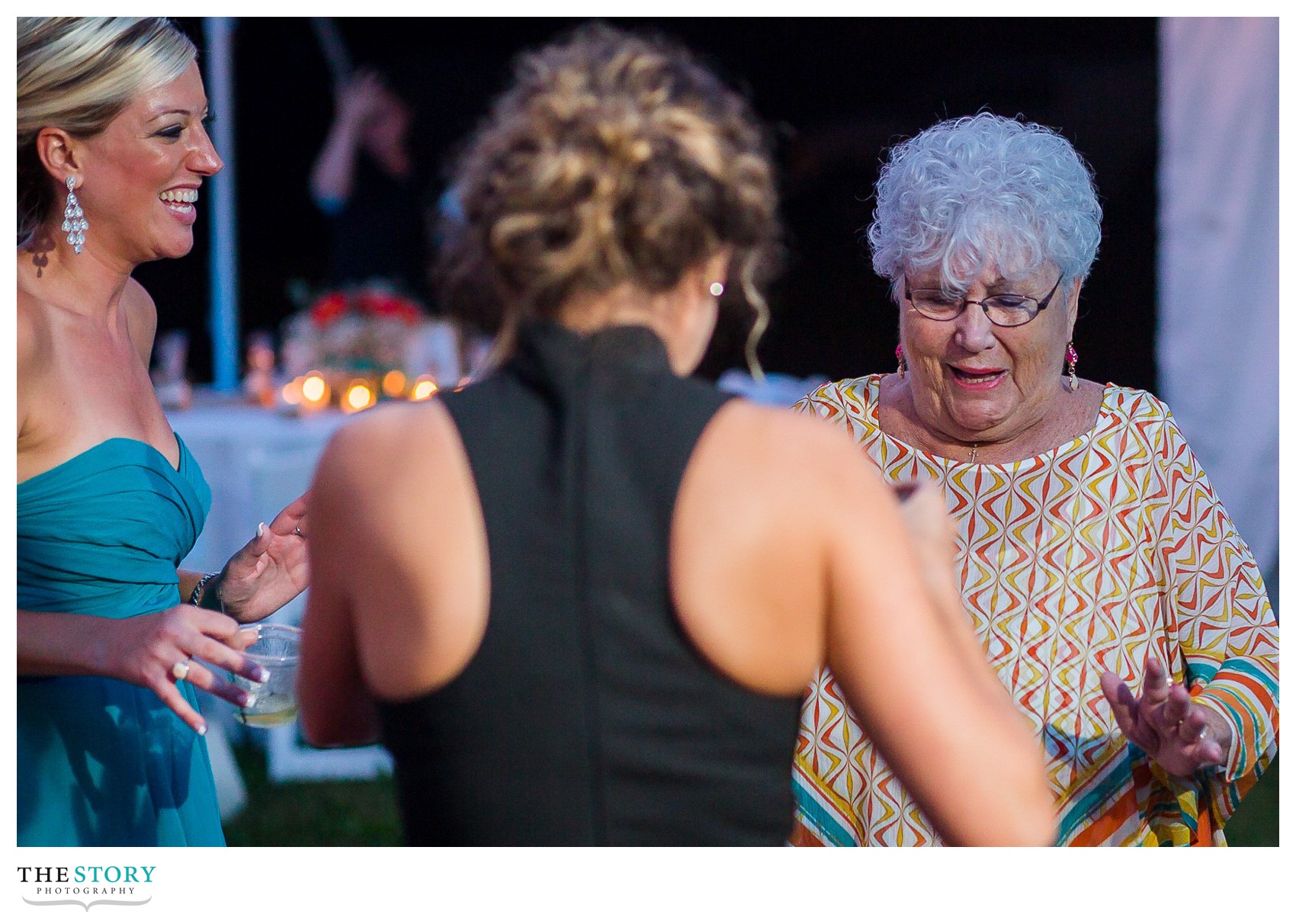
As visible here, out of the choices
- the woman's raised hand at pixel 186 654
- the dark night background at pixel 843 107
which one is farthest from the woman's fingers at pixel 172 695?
the dark night background at pixel 843 107

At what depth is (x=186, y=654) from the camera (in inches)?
64.3

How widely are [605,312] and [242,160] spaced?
560 cm

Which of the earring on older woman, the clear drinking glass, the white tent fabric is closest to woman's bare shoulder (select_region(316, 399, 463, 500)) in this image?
the clear drinking glass

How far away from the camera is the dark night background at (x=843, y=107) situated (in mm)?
4270

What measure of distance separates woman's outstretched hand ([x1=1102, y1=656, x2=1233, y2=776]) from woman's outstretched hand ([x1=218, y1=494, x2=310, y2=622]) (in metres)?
1.32

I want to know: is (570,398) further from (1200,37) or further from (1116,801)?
(1200,37)

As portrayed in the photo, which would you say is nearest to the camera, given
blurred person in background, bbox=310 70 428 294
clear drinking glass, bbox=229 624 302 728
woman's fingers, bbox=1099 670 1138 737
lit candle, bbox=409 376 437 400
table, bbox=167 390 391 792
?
woman's fingers, bbox=1099 670 1138 737

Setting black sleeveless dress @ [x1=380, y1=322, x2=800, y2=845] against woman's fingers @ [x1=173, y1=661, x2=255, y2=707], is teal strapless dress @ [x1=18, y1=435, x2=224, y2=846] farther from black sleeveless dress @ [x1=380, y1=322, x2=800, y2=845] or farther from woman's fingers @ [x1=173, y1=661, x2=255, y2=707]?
black sleeveless dress @ [x1=380, y1=322, x2=800, y2=845]

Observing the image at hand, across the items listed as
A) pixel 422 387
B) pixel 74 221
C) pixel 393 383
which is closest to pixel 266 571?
pixel 74 221

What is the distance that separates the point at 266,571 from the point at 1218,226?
11.7ft

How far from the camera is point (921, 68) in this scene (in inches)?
177

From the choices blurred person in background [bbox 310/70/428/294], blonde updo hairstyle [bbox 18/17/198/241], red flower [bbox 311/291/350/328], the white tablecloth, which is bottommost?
the white tablecloth

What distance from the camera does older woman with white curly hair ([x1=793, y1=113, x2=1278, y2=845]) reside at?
1.96m
